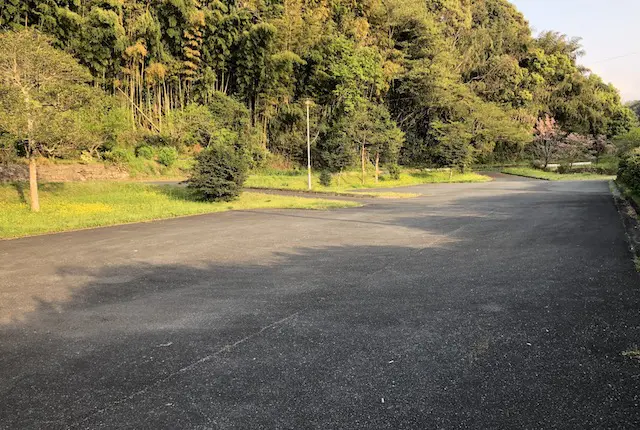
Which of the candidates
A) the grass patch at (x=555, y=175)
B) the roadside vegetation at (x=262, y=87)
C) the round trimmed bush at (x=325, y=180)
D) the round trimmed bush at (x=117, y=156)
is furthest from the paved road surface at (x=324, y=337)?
the grass patch at (x=555, y=175)

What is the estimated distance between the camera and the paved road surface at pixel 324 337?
2.19m

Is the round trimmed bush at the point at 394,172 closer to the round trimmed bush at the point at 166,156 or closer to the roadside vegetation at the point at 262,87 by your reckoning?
the roadside vegetation at the point at 262,87

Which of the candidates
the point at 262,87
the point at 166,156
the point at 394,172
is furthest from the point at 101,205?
the point at 394,172

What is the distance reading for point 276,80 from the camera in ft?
84.4

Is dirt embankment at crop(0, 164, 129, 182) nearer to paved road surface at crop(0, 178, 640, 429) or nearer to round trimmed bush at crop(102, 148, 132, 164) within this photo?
round trimmed bush at crop(102, 148, 132, 164)

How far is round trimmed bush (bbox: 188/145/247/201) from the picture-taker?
13492 millimetres

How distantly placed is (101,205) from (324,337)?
11.5 meters

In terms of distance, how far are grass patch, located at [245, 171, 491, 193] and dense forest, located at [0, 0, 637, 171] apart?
119 centimetres

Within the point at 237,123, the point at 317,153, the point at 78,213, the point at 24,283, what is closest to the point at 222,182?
the point at 78,213

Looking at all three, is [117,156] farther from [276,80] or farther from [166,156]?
[276,80]

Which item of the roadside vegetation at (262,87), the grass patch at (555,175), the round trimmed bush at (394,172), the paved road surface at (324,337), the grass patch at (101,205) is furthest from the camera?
the grass patch at (555,175)

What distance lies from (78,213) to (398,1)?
1107 inches

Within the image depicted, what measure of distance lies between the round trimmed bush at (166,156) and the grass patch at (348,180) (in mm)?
4777

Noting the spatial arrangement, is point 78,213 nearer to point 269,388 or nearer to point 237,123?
point 269,388
